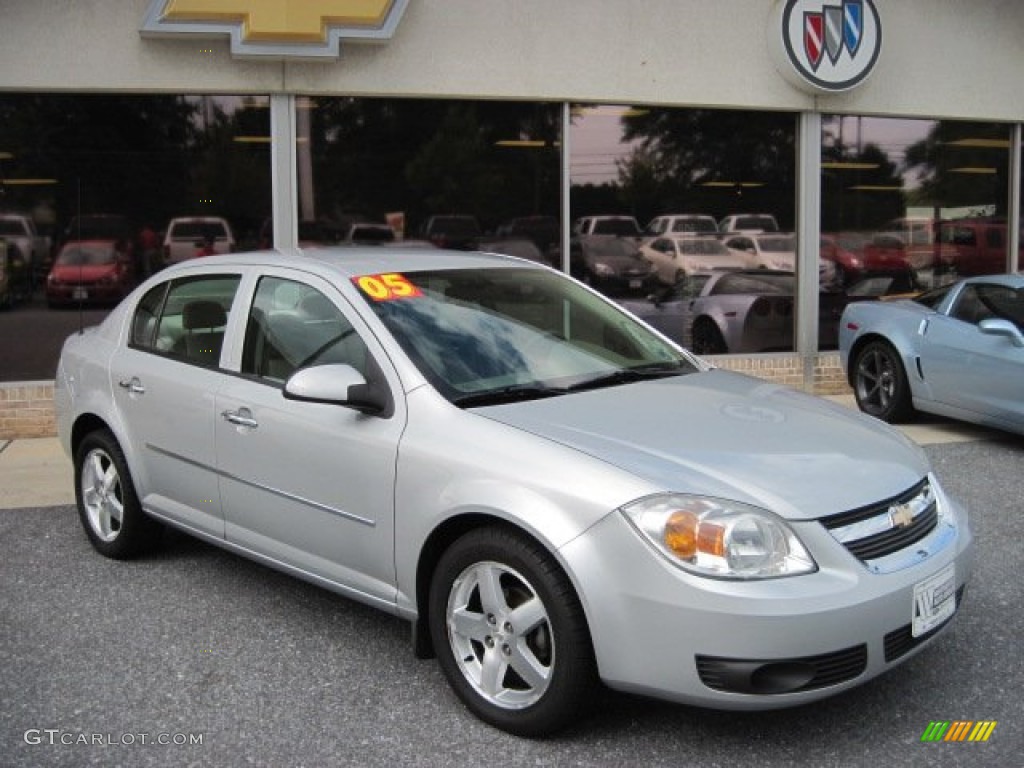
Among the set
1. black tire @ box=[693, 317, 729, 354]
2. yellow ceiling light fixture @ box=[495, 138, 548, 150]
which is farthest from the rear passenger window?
black tire @ box=[693, 317, 729, 354]

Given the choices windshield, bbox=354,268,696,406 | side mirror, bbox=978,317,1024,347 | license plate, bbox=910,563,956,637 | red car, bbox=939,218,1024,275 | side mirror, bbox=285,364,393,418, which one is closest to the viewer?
license plate, bbox=910,563,956,637

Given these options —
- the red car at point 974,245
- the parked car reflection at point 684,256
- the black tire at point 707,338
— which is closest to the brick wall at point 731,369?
the black tire at point 707,338

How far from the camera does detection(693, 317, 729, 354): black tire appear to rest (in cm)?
1038

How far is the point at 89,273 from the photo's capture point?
901 centimetres

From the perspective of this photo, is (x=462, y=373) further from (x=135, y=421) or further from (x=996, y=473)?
(x=996, y=473)

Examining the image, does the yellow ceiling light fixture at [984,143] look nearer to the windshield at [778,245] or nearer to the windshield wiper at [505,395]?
the windshield at [778,245]

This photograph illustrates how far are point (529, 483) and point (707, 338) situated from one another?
7378 millimetres

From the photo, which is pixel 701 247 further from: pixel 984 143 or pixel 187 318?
pixel 187 318

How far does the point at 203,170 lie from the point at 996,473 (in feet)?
21.3

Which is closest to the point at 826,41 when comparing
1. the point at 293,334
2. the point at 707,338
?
the point at 707,338

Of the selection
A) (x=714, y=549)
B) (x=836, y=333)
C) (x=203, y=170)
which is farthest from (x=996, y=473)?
(x=203, y=170)

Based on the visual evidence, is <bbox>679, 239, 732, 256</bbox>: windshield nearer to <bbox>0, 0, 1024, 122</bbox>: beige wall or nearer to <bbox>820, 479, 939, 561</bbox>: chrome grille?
<bbox>0, 0, 1024, 122</bbox>: beige wall

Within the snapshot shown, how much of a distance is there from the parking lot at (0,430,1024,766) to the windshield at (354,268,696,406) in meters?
1.10
